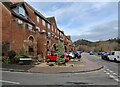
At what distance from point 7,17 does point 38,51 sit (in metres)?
8.49

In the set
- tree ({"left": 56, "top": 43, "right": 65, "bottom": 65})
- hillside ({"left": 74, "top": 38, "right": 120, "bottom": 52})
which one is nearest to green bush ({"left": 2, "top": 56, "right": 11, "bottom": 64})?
tree ({"left": 56, "top": 43, "right": 65, "bottom": 65})

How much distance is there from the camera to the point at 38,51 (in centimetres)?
3484

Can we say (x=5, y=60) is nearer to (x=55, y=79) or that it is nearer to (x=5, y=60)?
(x=5, y=60)

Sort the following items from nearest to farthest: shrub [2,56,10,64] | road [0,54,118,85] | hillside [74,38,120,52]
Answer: road [0,54,118,85], shrub [2,56,10,64], hillside [74,38,120,52]

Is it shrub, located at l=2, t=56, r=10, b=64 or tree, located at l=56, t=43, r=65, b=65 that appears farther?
tree, located at l=56, t=43, r=65, b=65

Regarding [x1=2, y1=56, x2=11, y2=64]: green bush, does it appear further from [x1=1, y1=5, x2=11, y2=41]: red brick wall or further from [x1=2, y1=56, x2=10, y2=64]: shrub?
[x1=1, y1=5, x2=11, y2=41]: red brick wall

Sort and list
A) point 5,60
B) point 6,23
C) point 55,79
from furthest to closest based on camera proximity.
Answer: point 6,23 → point 5,60 → point 55,79

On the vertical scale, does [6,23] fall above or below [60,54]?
Answer: above

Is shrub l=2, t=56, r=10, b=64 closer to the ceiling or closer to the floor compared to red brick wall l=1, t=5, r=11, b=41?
closer to the floor

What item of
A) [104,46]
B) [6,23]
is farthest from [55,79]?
[104,46]

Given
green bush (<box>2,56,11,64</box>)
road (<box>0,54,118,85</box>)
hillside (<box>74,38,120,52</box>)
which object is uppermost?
hillside (<box>74,38,120,52</box>)

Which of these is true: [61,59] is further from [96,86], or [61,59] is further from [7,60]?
[96,86]

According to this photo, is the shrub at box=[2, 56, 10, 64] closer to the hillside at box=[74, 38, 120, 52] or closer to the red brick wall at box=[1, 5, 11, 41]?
the red brick wall at box=[1, 5, 11, 41]

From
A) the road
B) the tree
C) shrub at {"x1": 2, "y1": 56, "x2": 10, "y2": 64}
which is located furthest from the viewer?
the tree
